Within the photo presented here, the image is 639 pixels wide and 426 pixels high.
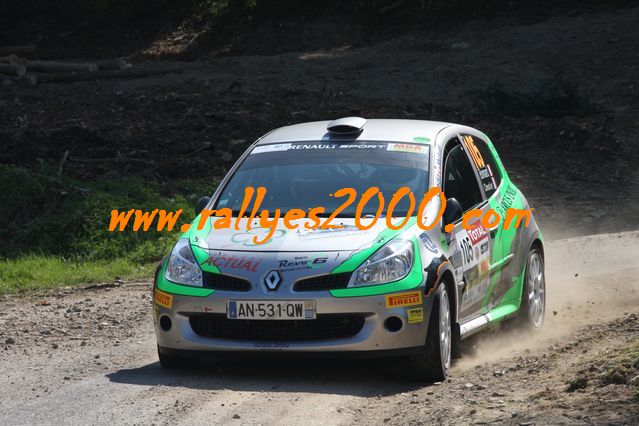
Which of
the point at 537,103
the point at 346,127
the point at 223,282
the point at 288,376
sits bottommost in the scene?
the point at 537,103

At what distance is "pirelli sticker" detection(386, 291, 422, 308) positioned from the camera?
8.02 metres

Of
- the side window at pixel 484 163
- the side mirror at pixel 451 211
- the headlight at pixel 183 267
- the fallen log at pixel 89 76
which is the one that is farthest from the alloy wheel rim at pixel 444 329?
the fallen log at pixel 89 76

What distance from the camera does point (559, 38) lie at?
27.4 meters

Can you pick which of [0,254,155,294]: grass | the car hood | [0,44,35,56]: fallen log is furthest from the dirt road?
[0,44,35,56]: fallen log

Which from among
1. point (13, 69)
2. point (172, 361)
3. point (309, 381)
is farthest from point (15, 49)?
point (309, 381)

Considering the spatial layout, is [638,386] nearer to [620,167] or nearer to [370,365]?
[370,365]

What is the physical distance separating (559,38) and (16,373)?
66.9ft

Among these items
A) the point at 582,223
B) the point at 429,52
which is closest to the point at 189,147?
the point at 582,223

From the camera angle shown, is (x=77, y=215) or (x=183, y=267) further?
(x=77, y=215)

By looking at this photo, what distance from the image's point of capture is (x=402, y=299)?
8039 mm

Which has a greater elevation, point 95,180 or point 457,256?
point 457,256

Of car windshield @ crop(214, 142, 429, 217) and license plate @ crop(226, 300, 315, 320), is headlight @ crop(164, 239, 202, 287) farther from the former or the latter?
car windshield @ crop(214, 142, 429, 217)

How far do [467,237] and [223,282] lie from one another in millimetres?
1837

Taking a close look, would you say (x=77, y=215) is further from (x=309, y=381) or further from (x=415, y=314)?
(x=415, y=314)
